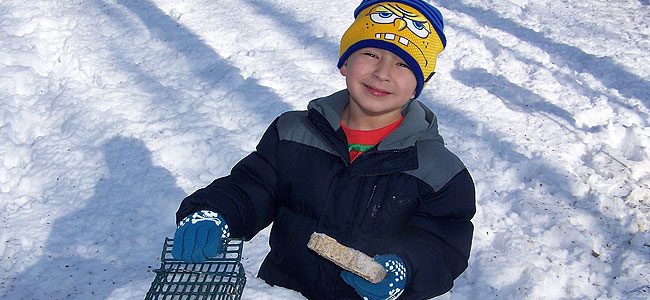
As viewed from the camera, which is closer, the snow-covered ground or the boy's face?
the boy's face

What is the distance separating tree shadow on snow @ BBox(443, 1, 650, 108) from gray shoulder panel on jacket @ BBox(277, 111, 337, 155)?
16.9ft

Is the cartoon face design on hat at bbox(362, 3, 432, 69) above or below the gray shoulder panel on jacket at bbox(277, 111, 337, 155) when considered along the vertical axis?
above

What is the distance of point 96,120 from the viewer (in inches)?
225

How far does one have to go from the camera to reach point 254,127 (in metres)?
5.79

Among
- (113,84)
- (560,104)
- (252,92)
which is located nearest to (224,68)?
(252,92)

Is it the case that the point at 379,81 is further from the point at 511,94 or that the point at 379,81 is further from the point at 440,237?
the point at 511,94

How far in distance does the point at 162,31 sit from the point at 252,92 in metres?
1.74

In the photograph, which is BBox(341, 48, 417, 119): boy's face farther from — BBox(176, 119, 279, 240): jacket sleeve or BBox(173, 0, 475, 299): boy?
BBox(176, 119, 279, 240): jacket sleeve

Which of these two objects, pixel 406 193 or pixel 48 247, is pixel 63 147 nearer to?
pixel 48 247

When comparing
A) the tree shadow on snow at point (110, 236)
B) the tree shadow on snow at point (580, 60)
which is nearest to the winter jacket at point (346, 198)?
the tree shadow on snow at point (110, 236)

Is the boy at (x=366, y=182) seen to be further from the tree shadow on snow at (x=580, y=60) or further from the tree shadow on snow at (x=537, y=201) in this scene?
the tree shadow on snow at (x=580, y=60)

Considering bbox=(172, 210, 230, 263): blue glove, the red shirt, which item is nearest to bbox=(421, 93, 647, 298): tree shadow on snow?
the red shirt

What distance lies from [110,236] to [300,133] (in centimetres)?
243

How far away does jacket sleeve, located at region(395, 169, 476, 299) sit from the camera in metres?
2.45
